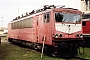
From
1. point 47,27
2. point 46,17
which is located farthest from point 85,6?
point 47,27

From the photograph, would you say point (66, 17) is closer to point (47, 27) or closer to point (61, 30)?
point (61, 30)

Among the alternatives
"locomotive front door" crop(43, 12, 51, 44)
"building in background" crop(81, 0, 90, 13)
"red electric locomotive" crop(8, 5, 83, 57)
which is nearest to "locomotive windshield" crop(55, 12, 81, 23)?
"red electric locomotive" crop(8, 5, 83, 57)

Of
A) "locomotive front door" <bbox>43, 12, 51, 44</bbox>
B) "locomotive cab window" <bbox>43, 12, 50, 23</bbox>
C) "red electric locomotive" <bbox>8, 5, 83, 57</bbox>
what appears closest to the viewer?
"red electric locomotive" <bbox>8, 5, 83, 57</bbox>

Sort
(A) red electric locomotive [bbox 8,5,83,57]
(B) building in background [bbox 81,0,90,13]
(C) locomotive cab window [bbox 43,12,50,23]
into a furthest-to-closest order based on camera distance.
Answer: (B) building in background [bbox 81,0,90,13], (C) locomotive cab window [bbox 43,12,50,23], (A) red electric locomotive [bbox 8,5,83,57]

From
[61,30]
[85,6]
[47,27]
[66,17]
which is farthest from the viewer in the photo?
[85,6]

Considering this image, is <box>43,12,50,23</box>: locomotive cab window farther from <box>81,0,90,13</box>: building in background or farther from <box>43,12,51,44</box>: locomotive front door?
<box>81,0,90,13</box>: building in background

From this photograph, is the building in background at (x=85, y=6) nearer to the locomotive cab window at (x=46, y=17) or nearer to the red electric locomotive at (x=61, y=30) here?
the red electric locomotive at (x=61, y=30)

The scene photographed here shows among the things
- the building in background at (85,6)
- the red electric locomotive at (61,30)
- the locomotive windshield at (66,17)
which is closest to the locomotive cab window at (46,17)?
the red electric locomotive at (61,30)

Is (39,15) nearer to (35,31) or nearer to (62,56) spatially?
(35,31)

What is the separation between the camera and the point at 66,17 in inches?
558

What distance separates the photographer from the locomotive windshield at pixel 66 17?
13.8 meters

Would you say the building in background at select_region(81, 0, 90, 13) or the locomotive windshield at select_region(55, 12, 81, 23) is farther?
the building in background at select_region(81, 0, 90, 13)

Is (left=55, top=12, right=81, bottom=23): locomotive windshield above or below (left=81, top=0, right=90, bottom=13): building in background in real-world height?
below

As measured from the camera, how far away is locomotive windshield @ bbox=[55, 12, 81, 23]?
13813mm
